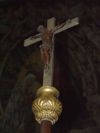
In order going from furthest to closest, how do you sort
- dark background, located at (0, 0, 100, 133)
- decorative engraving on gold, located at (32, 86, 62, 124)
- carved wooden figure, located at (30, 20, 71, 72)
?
dark background, located at (0, 0, 100, 133) → carved wooden figure, located at (30, 20, 71, 72) → decorative engraving on gold, located at (32, 86, 62, 124)

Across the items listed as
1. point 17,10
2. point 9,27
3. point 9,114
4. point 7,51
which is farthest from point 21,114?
point 17,10

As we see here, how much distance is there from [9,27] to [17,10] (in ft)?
1.88

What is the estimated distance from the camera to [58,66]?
6.89 meters

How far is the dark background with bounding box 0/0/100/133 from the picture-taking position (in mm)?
6059

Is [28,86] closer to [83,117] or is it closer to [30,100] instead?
[30,100]

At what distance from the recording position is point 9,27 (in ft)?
24.6

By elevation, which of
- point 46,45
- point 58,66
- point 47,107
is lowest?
point 47,107

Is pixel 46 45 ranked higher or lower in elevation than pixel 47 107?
higher

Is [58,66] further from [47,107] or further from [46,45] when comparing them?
[47,107]

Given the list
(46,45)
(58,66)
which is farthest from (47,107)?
(58,66)

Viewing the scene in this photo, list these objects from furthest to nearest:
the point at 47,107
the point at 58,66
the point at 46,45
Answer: the point at 58,66, the point at 46,45, the point at 47,107

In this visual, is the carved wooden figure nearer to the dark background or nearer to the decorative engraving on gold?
the decorative engraving on gold

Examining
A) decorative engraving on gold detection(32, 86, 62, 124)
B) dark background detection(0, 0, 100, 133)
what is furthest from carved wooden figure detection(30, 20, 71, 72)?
dark background detection(0, 0, 100, 133)

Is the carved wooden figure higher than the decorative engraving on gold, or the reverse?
the carved wooden figure
